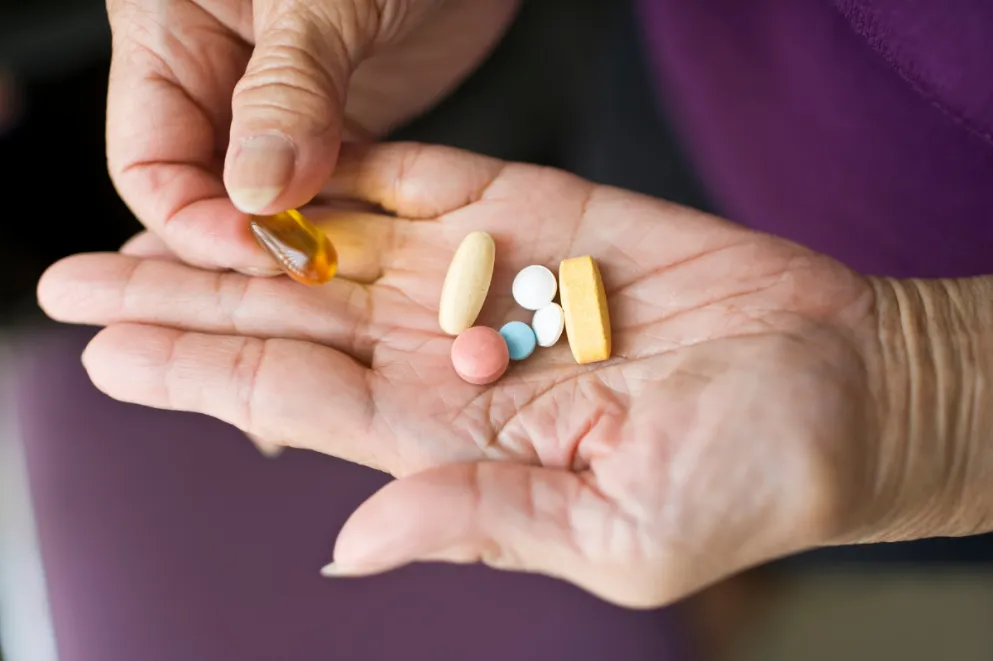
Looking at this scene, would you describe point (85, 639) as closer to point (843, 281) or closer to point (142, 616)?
point (142, 616)

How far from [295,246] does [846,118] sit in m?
0.93

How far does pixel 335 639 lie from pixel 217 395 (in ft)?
2.08

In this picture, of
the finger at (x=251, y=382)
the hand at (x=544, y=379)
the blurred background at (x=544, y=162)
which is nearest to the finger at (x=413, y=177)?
the hand at (x=544, y=379)

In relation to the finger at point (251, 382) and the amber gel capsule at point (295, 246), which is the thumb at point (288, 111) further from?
the finger at point (251, 382)

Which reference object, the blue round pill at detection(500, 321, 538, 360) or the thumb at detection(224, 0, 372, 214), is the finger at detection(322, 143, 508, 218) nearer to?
the thumb at detection(224, 0, 372, 214)

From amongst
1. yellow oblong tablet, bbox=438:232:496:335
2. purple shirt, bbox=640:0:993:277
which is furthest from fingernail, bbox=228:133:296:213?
purple shirt, bbox=640:0:993:277

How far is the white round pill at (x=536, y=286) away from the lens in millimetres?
1294

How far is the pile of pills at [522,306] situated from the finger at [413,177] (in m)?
0.12

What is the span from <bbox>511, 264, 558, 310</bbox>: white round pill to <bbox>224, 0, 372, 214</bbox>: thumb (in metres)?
0.36

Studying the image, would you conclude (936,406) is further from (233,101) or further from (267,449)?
(267,449)

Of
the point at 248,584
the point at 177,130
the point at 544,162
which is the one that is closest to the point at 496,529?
the point at 248,584

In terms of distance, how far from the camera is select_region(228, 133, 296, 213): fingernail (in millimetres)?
1115

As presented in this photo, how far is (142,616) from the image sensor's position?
1502 mm

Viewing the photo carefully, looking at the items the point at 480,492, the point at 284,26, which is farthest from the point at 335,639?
the point at 284,26
